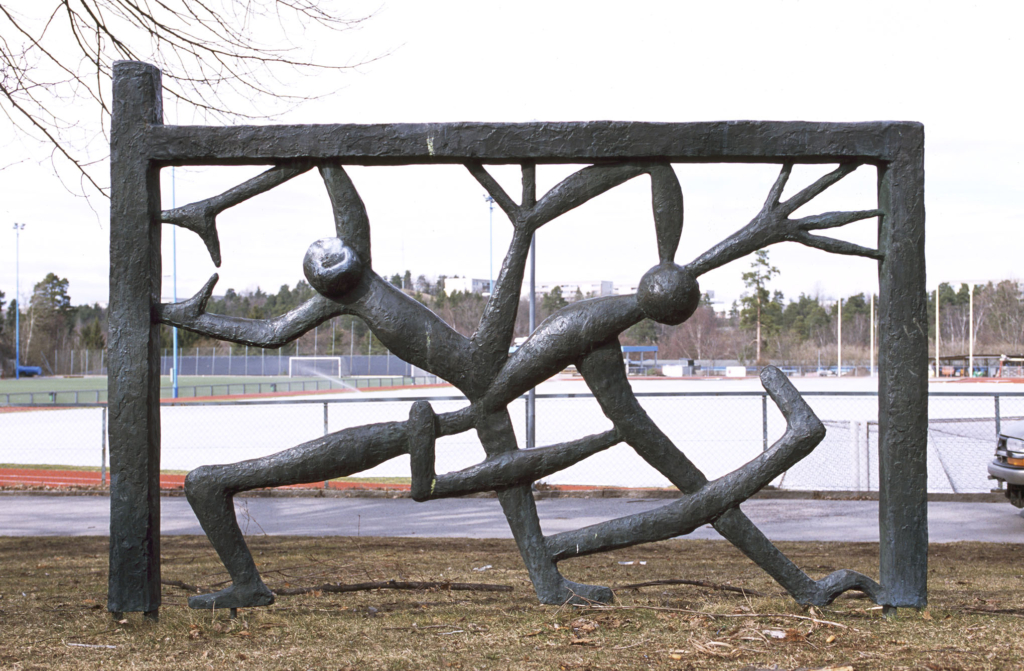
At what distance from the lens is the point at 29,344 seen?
6469 cm

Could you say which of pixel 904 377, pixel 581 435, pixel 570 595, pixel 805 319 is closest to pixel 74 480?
pixel 581 435

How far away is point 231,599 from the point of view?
14.4 feet

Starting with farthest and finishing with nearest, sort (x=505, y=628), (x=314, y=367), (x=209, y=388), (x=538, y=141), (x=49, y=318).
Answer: (x=49, y=318) → (x=314, y=367) → (x=209, y=388) → (x=538, y=141) → (x=505, y=628)

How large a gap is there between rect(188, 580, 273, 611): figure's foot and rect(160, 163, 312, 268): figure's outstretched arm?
1849 millimetres

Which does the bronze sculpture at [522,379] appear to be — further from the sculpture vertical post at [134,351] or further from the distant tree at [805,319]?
the distant tree at [805,319]

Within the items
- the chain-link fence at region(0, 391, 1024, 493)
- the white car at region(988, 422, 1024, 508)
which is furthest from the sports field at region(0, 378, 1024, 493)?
the white car at region(988, 422, 1024, 508)

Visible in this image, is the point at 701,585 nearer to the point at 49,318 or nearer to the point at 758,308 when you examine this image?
the point at 758,308

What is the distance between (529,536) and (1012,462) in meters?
7.12

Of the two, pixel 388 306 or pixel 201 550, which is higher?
pixel 388 306

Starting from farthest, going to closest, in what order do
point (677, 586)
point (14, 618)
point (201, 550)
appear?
1. point (201, 550)
2. point (677, 586)
3. point (14, 618)

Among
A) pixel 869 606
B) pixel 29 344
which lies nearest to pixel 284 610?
pixel 869 606

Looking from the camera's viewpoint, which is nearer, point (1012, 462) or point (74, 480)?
point (1012, 462)

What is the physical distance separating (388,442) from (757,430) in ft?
58.7

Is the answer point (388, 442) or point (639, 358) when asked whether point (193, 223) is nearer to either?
point (388, 442)
